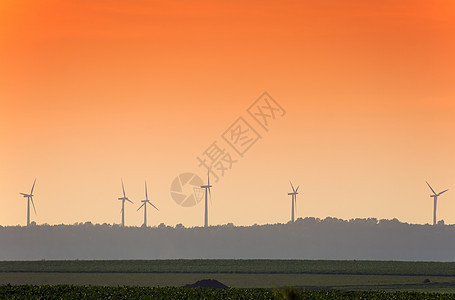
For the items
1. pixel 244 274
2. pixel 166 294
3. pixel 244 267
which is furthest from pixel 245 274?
pixel 166 294

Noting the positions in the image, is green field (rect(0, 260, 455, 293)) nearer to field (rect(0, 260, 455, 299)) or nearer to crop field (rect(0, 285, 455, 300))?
field (rect(0, 260, 455, 299))

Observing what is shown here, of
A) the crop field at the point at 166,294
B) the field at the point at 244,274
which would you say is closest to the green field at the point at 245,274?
the field at the point at 244,274

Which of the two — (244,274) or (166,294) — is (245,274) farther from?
(166,294)

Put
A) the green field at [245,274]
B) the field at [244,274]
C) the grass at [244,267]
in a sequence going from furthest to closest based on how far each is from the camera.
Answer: the grass at [244,267] < the green field at [245,274] < the field at [244,274]

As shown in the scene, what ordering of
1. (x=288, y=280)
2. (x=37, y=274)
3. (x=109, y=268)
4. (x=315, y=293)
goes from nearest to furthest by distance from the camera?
(x=315, y=293)
(x=288, y=280)
(x=37, y=274)
(x=109, y=268)

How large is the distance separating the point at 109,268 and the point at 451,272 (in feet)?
127

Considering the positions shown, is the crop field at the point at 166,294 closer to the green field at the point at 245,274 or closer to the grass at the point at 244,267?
the green field at the point at 245,274

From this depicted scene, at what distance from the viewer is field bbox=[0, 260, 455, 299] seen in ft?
330

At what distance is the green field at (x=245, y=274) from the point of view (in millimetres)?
100812

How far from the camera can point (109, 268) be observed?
12106cm

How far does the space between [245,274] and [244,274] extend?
6.6 inches

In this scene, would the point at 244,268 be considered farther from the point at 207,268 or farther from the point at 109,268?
Answer: the point at 109,268

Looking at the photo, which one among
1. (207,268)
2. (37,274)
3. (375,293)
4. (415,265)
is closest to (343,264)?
(415,265)

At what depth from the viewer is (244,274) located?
115m
